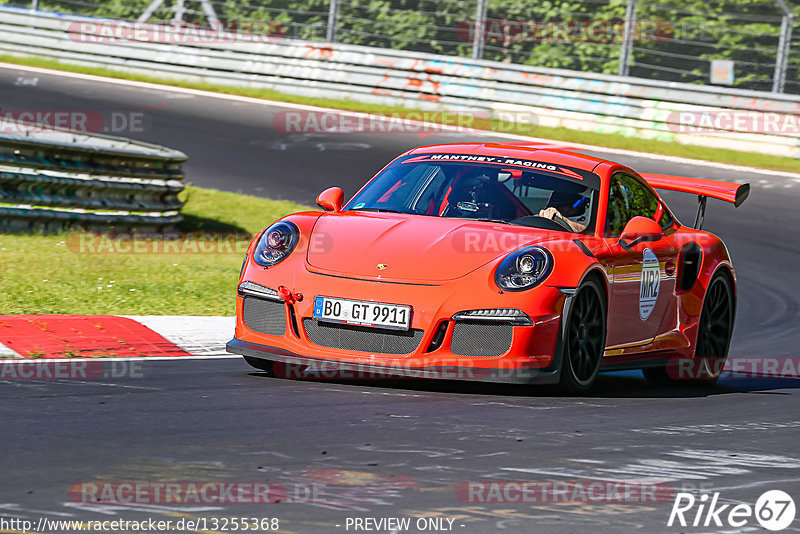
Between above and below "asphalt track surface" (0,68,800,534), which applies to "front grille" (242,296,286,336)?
above

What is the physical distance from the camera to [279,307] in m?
6.41

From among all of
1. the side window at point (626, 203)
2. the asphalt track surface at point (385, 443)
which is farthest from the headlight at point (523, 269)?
the side window at point (626, 203)

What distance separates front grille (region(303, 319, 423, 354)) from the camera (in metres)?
6.17

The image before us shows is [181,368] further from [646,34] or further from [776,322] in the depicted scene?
[646,34]

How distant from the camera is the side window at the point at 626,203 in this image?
289 inches

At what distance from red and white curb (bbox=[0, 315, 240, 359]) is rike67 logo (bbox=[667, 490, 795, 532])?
11.7ft

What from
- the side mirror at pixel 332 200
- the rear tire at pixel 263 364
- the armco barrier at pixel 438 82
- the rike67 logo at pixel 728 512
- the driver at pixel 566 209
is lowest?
the rear tire at pixel 263 364

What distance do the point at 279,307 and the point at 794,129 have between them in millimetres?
13061

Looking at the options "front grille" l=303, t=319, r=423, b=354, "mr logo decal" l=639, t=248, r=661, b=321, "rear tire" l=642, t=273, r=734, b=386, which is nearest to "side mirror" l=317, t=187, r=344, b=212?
"front grille" l=303, t=319, r=423, b=354

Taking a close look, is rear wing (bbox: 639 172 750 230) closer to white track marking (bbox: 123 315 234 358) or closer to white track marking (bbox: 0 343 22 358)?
white track marking (bbox: 123 315 234 358)

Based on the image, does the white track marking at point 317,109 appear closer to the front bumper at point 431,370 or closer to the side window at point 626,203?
the side window at point 626,203

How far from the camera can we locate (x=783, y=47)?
18.3m

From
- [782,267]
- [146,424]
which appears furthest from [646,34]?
[146,424]

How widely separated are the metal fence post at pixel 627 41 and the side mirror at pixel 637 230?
12.6 meters
